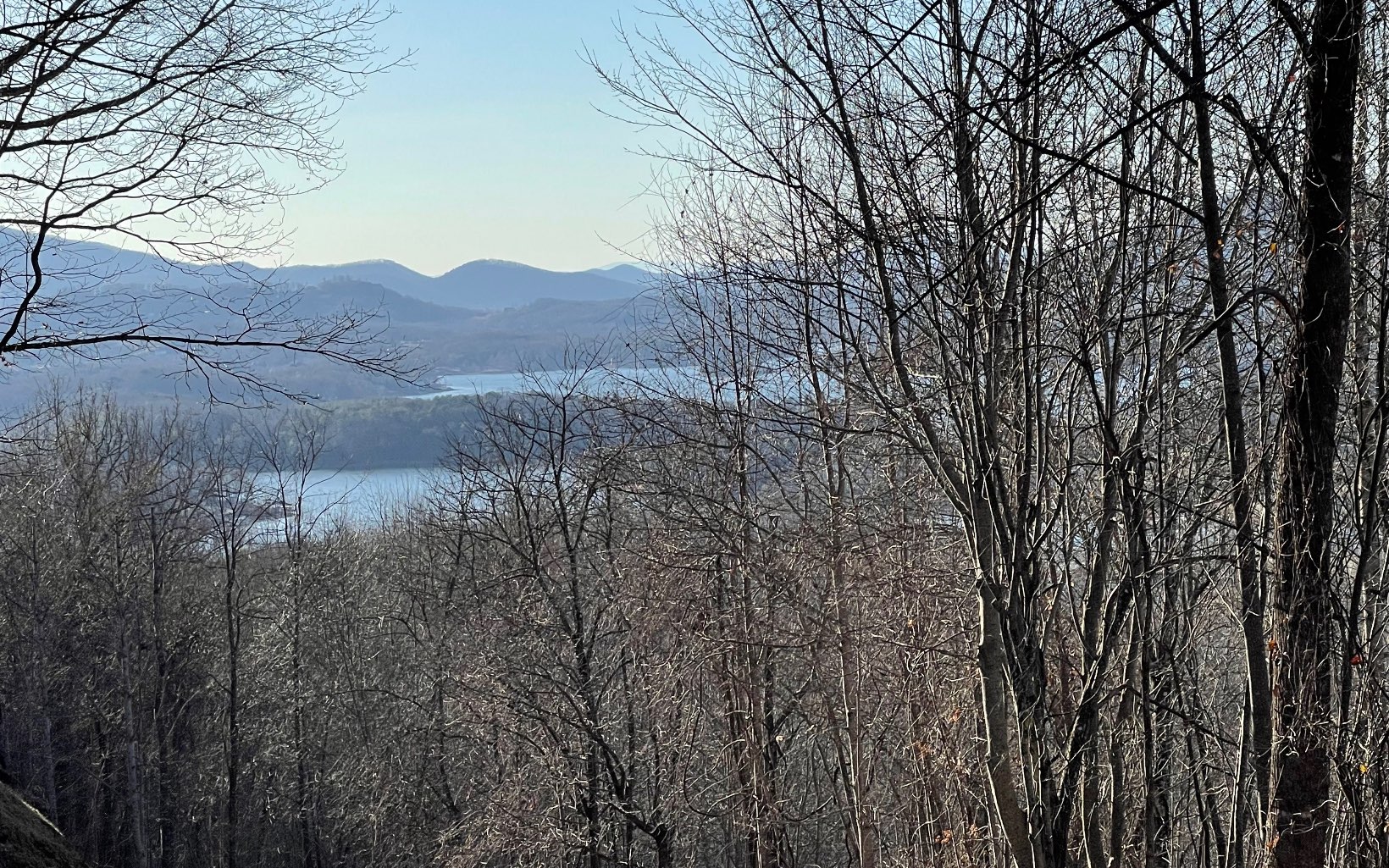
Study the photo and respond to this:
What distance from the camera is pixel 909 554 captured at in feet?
28.1

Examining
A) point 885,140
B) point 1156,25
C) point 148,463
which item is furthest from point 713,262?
point 148,463

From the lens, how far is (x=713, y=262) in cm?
1184

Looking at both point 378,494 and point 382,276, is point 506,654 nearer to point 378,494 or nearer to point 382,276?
point 378,494

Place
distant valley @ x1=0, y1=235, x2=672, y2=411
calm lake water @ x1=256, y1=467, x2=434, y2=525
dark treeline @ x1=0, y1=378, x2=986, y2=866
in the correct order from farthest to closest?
calm lake water @ x1=256, y1=467, x2=434, y2=525
dark treeline @ x1=0, y1=378, x2=986, y2=866
distant valley @ x1=0, y1=235, x2=672, y2=411

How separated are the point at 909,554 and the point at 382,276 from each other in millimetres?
178948

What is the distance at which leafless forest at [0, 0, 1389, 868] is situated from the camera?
3.84 m

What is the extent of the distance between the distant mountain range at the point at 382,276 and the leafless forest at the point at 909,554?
1681 millimetres

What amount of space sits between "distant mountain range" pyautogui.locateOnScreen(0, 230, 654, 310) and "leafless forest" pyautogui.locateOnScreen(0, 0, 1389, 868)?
5.52ft

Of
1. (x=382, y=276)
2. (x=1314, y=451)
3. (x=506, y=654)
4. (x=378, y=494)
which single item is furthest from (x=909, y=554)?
(x=382, y=276)

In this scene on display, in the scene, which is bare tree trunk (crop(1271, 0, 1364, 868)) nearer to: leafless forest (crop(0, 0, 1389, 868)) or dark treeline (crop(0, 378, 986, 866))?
leafless forest (crop(0, 0, 1389, 868))

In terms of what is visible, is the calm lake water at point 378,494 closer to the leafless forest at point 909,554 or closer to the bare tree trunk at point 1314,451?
the leafless forest at point 909,554

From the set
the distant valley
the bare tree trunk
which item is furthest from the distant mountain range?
the bare tree trunk

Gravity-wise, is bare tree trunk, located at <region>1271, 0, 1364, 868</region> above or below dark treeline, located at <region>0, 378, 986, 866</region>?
above

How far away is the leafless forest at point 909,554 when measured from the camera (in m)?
3.84
